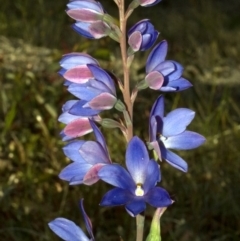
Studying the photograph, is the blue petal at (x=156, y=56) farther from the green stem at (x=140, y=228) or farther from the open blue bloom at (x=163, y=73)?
the green stem at (x=140, y=228)

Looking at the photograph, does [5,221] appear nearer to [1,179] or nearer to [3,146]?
[1,179]

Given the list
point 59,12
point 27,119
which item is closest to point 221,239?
point 27,119

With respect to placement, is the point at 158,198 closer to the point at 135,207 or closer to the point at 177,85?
the point at 135,207

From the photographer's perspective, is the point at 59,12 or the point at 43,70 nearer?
the point at 43,70

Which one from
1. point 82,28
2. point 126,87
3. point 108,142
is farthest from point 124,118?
point 108,142

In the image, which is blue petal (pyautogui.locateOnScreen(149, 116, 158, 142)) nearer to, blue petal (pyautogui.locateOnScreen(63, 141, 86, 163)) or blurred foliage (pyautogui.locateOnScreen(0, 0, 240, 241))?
blue petal (pyautogui.locateOnScreen(63, 141, 86, 163))
